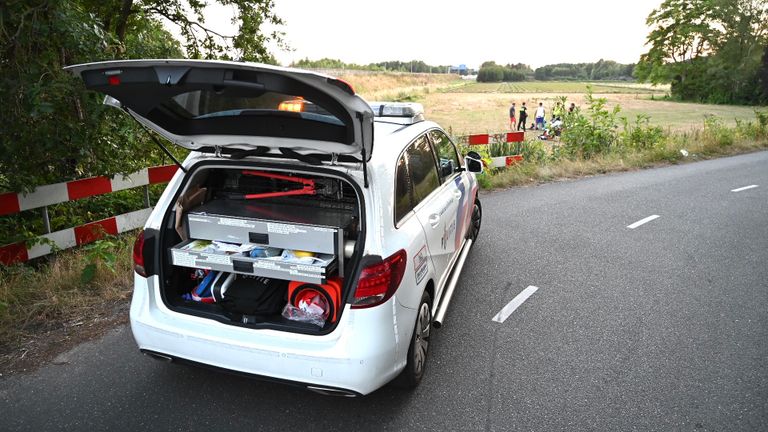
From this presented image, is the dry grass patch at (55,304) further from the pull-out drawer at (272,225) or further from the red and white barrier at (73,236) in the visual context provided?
the pull-out drawer at (272,225)

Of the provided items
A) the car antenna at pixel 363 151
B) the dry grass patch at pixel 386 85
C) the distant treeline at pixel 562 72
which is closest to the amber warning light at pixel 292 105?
the car antenna at pixel 363 151

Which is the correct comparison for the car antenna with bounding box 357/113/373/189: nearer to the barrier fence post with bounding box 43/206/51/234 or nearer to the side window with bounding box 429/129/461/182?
the side window with bounding box 429/129/461/182

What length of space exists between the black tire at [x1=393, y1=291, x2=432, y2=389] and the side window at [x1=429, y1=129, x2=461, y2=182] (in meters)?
1.41

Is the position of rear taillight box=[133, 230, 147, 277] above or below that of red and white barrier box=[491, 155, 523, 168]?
above

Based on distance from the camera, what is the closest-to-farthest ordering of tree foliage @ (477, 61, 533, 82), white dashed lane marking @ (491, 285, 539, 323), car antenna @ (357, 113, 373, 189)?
car antenna @ (357, 113, 373, 189) → white dashed lane marking @ (491, 285, 539, 323) → tree foliage @ (477, 61, 533, 82)

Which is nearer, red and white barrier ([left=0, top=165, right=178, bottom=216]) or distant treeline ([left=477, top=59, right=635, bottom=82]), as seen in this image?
red and white barrier ([left=0, top=165, right=178, bottom=216])

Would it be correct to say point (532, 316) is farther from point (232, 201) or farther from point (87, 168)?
point (87, 168)

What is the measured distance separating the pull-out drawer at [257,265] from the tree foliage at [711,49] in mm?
60055

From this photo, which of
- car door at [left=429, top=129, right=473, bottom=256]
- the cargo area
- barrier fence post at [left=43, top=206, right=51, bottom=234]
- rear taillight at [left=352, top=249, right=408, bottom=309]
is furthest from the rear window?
barrier fence post at [left=43, top=206, right=51, bottom=234]

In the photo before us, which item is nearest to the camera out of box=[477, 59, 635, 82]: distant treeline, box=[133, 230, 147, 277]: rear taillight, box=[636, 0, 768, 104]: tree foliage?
box=[133, 230, 147, 277]: rear taillight

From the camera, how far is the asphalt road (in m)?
3.18

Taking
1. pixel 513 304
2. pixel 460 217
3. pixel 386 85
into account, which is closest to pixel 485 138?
pixel 460 217

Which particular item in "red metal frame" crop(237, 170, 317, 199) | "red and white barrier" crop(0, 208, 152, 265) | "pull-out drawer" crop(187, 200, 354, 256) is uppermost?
"red metal frame" crop(237, 170, 317, 199)

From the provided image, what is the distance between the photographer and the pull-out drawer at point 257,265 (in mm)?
2980
